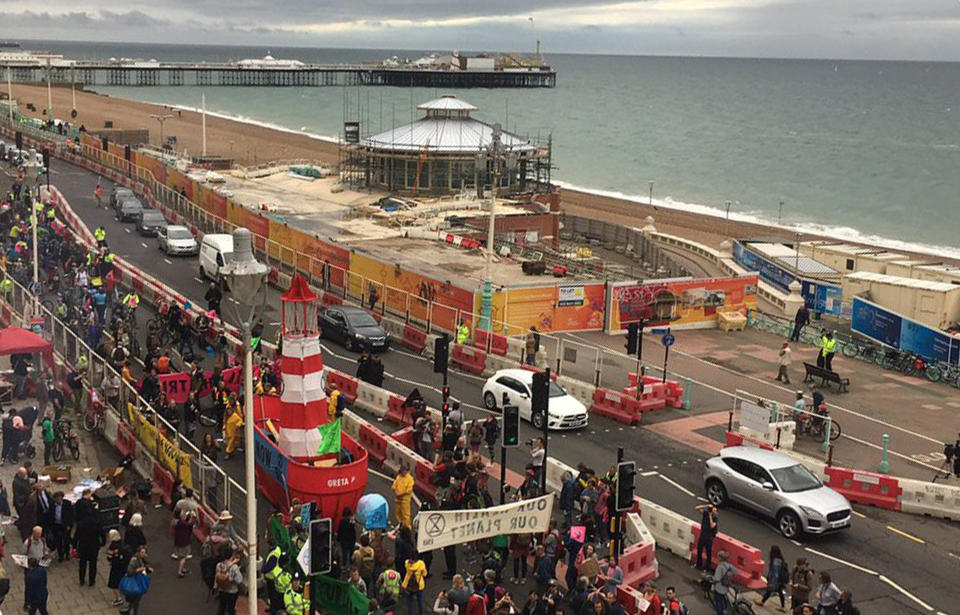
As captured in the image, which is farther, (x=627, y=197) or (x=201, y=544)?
(x=627, y=197)

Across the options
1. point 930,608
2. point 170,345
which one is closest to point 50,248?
point 170,345

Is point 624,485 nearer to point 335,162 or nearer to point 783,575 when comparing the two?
point 783,575

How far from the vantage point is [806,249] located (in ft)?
185

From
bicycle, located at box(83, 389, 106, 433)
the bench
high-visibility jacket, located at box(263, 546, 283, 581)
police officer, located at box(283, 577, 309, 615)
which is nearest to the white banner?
police officer, located at box(283, 577, 309, 615)

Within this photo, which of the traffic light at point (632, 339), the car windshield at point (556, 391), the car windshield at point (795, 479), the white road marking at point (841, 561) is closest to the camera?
the white road marking at point (841, 561)

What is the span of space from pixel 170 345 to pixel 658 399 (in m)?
14.3

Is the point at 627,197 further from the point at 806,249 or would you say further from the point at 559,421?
the point at 559,421

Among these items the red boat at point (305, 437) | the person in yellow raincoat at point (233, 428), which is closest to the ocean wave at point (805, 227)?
the person in yellow raincoat at point (233, 428)

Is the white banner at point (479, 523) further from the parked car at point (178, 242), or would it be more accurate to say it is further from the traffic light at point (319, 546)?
the parked car at point (178, 242)

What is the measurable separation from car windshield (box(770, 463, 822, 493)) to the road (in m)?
0.91

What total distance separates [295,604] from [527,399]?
12677mm

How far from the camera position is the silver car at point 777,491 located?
21.4 metres

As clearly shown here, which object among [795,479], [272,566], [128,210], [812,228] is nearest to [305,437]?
[272,566]

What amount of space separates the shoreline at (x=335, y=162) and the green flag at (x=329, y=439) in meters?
60.6
